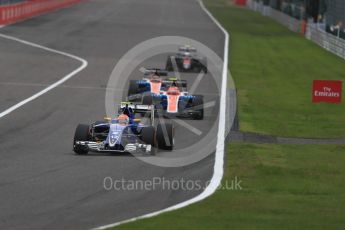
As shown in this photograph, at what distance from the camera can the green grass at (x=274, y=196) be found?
13.2 m

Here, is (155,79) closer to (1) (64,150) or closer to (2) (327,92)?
(2) (327,92)

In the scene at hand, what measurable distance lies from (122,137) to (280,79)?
2076 cm

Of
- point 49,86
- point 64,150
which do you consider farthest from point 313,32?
point 64,150

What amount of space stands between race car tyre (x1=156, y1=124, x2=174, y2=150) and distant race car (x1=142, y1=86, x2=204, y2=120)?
5.31 m

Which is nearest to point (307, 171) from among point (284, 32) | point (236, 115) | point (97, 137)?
point (97, 137)

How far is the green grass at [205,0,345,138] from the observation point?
25513mm

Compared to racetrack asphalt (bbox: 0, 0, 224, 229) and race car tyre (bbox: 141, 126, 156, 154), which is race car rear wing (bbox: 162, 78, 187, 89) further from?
race car tyre (bbox: 141, 126, 156, 154)

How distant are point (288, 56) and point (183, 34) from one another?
40.7 ft

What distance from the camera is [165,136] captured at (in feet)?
65.3

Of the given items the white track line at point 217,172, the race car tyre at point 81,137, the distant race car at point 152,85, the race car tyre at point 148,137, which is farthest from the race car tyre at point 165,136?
the distant race car at point 152,85

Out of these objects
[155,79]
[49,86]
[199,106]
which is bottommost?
[49,86]

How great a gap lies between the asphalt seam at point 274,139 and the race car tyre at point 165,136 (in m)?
2.32

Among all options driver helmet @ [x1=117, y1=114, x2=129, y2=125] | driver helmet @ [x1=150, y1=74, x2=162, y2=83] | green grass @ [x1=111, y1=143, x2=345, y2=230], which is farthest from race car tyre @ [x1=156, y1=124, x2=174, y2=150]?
driver helmet @ [x1=150, y1=74, x2=162, y2=83]

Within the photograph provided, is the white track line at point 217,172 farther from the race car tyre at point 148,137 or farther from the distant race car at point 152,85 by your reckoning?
the distant race car at point 152,85
